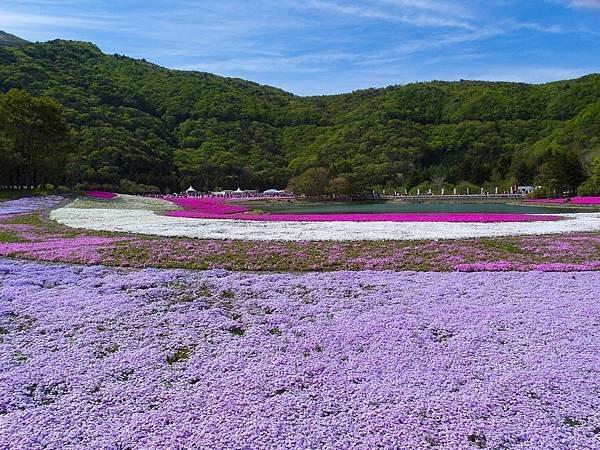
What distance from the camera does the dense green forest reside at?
332 ft

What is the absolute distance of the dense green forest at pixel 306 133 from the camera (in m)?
101

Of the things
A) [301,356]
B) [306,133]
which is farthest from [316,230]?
[306,133]

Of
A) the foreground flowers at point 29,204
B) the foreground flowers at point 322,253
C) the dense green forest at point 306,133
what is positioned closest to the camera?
the foreground flowers at point 322,253

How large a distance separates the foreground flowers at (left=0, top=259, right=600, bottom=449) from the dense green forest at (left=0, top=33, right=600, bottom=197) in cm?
6611

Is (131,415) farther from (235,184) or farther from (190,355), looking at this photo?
(235,184)

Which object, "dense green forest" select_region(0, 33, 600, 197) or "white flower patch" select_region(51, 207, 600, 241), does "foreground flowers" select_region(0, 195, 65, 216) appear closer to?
"white flower patch" select_region(51, 207, 600, 241)

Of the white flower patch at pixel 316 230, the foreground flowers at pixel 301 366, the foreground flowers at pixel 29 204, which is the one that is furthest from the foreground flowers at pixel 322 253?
the foreground flowers at pixel 29 204

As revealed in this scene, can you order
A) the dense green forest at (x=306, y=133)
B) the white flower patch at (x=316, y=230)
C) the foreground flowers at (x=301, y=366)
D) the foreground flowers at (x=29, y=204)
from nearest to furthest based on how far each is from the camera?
the foreground flowers at (x=301, y=366) < the white flower patch at (x=316, y=230) < the foreground flowers at (x=29, y=204) < the dense green forest at (x=306, y=133)

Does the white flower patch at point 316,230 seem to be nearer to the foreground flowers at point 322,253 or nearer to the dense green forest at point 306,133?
the foreground flowers at point 322,253

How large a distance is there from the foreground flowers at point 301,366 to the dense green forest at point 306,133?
2603 inches

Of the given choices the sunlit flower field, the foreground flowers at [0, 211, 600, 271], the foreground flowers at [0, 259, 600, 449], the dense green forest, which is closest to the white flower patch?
the foreground flowers at [0, 211, 600, 271]

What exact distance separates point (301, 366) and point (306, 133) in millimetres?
175564

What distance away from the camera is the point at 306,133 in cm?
17812

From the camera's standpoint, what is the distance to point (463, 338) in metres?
7.40
